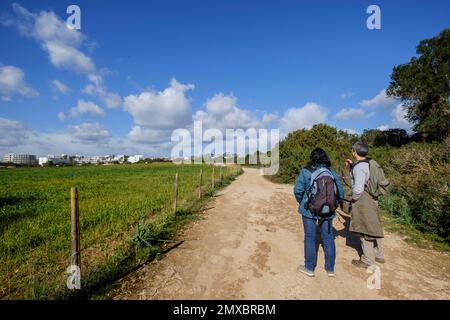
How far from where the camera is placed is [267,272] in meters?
4.14

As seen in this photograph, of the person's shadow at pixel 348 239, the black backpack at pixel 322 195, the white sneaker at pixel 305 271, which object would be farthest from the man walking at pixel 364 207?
the white sneaker at pixel 305 271

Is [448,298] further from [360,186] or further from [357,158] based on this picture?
[357,158]

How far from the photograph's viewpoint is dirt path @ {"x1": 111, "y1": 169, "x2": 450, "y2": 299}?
11.5 feet

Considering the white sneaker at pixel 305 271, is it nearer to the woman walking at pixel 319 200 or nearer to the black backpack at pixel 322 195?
the woman walking at pixel 319 200

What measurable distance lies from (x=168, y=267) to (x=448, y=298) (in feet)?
14.0

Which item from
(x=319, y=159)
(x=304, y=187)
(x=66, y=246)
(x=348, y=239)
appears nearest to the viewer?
(x=319, y=159)

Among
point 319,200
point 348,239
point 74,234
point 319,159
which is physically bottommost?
point 348,239

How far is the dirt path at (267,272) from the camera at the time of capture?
3496mm

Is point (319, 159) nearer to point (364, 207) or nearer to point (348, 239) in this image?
point (364, 207)

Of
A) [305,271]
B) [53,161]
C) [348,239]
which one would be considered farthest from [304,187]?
[53,161]

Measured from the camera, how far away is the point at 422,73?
72.7 feet

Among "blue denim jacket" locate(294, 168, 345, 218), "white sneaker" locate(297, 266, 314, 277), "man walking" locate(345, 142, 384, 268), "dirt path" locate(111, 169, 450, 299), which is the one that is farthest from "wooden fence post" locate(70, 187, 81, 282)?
"man walking" locate(345, 142, 384, 268)

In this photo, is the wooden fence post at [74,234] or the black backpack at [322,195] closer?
the wooden fence post at [74,234]

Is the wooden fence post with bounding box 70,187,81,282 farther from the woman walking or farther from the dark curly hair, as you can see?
the dark curly hair
